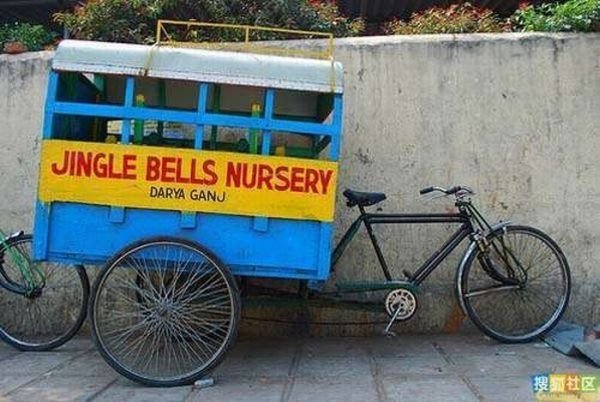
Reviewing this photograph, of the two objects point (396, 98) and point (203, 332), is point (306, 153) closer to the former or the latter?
point (396, 98)

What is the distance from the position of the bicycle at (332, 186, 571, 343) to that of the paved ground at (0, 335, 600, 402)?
0.29 metres

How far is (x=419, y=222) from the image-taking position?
16.5 feet

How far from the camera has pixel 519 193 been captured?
5277mm

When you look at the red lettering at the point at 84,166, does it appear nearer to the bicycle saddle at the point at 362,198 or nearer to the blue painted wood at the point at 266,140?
the blue painted wood at the point at 266,140

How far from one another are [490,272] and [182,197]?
2.43 meters

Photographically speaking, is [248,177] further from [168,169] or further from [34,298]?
[34,298]

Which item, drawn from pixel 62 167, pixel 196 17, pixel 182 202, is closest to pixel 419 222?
pixel 182 202

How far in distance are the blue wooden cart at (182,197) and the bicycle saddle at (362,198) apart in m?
0.73

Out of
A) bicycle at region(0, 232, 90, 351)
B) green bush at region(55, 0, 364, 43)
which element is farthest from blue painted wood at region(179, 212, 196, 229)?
green bush at region(55, 0, 364, 43)

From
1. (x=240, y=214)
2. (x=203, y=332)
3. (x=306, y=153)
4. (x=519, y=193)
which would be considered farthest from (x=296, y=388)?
(x=519, y=193)

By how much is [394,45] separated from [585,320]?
2674 mm

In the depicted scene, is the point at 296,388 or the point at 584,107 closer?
the point at 296,388

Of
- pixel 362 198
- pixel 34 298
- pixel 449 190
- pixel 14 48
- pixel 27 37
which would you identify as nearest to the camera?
pixel 362 198

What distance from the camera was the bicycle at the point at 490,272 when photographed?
4871 mm
